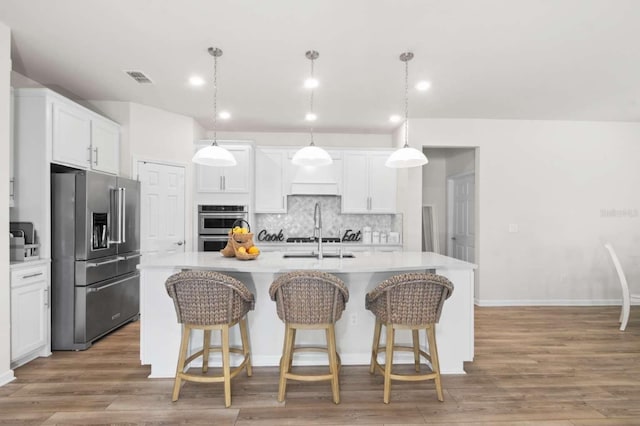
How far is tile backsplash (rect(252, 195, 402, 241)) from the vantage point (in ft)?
19.1

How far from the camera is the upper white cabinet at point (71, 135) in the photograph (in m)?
3.36

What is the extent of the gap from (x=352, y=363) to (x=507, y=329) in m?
2.15

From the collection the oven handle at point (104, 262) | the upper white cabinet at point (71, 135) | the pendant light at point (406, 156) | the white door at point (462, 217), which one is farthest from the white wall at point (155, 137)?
the white door at point (462, 217)

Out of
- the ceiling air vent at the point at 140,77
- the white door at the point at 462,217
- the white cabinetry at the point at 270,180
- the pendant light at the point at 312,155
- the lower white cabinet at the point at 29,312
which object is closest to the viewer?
the lower white cabinet at the point at 29,312

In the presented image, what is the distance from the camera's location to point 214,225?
5.20 m

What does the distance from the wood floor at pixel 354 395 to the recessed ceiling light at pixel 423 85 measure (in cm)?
276

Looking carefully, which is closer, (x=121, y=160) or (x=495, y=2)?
(x=495, y=2)

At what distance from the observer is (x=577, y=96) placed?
4227mm

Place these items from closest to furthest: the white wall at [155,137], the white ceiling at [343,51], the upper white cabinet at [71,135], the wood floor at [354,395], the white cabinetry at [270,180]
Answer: the wood floor at [354,395] < the white ceiling at [343,51] < the upper white cabinet at [71,135] < the white wall at [155,137] < the white cabinetry at [270,180]

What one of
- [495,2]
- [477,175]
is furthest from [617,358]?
[495,2]

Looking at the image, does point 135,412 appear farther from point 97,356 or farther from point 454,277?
point 454,277

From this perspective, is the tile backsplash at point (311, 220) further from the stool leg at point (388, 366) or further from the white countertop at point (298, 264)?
the stool leg at point (388, 366)

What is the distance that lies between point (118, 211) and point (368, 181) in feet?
11.2

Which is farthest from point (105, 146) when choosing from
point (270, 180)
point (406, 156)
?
point (406, 156)
